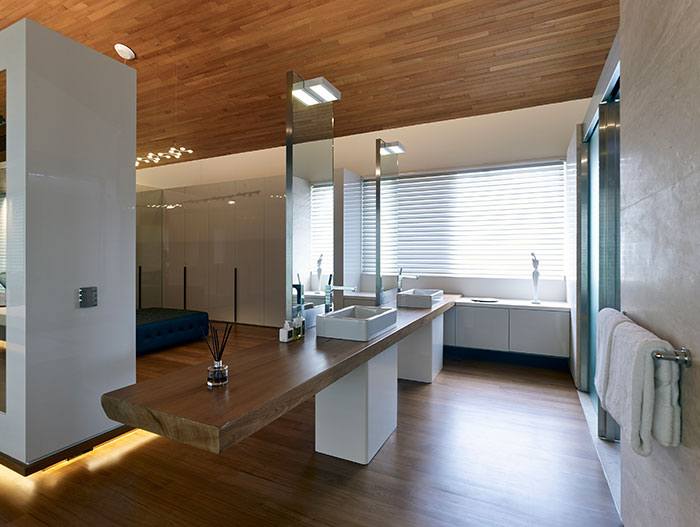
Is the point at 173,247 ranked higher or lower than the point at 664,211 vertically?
higher

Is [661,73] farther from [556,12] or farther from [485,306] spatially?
[485,306]

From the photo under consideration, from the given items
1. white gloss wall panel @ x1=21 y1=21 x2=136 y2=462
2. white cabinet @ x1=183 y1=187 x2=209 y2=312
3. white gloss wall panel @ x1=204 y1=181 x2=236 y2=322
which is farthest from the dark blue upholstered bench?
white gloss wall panel @ x1=21 y1=21 x2=136 y2=462

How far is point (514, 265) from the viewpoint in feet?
15.6

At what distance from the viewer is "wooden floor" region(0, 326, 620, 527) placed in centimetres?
183

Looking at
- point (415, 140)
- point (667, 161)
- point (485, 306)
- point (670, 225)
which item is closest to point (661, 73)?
point (667, 161)

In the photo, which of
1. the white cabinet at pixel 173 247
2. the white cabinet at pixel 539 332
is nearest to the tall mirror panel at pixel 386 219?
the white cabinet at pixel 539 332

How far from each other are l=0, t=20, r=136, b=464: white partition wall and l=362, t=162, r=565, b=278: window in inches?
96.8

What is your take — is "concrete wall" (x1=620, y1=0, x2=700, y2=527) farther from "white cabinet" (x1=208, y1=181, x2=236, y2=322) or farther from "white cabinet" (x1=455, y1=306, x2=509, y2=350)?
"white cabinet" (x1=208, y1=181, x2=236, y2=322)

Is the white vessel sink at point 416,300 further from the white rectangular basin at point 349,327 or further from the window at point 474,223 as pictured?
the white rectangular basin at point 349,327

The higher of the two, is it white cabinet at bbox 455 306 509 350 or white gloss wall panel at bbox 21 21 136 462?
white gloss wall panel at bbox 21 21 136 462

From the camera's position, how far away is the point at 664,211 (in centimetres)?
124

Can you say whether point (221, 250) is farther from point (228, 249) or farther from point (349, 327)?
point (349, 327)

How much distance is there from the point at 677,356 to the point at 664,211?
0.47 meters

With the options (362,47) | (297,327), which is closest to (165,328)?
(297,327)
